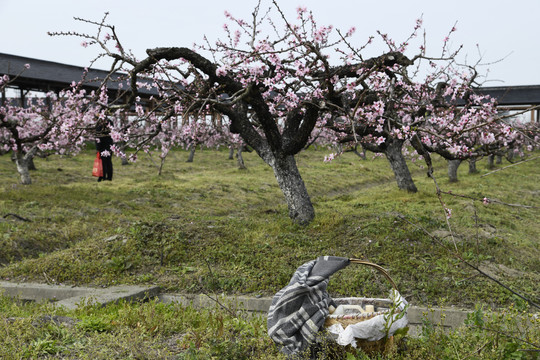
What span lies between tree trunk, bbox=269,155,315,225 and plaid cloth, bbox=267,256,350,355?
5430mm

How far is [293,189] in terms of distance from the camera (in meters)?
9.34

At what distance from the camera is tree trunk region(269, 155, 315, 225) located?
925 cm

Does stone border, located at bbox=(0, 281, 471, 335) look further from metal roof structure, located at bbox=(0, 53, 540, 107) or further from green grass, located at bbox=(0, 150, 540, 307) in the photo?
metal roof structure, located at bbox=(0, 53, 540, 107)

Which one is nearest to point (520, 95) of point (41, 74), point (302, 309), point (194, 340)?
point (41, 74)

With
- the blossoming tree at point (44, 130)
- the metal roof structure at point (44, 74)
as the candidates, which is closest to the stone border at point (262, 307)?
the blossoming tree at point (44, 130)

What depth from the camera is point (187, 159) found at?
27641mm

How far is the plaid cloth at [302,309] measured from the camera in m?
3.59

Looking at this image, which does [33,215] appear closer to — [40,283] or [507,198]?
[40,283]

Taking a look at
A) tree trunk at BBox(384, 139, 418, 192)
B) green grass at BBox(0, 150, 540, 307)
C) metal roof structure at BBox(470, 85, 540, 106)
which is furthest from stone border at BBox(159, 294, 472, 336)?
metal roof structure at BBox(470, 85, 540, 106)

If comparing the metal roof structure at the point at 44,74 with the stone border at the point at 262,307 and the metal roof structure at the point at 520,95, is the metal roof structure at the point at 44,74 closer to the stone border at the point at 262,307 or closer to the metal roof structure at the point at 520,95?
the metal roof structure at the point at 520,95

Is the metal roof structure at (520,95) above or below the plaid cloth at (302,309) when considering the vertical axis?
above

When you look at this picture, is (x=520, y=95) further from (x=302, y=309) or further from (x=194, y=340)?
(x=194, y=340)

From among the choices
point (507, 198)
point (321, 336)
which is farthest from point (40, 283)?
point (507, 198)

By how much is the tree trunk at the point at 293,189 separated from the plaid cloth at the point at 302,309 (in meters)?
5.43
